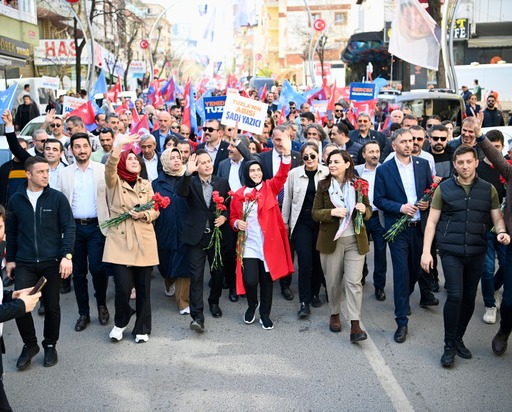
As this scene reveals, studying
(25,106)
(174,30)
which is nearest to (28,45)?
(25,106)

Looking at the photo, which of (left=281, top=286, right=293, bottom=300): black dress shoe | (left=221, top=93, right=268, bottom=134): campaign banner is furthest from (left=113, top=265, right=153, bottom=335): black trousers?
(left=221, top=93, right=268, bottom=134): campaign banner

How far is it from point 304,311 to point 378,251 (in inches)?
50.3

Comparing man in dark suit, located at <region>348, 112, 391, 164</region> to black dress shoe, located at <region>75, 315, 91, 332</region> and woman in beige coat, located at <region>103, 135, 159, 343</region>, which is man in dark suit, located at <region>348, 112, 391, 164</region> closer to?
woman in beige coat, located at <region>103, 135, 159, 343</region>

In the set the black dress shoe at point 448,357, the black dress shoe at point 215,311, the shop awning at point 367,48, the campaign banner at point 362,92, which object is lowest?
the black dress shoe at point 215,311

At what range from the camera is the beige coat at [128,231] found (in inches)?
250

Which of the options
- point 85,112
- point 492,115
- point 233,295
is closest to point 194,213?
point 233,295

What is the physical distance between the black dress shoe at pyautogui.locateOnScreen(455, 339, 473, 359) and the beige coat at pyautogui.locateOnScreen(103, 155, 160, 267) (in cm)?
288

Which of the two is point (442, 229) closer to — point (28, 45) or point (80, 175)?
point (80, 175)

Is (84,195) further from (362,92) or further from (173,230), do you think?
(362,92)

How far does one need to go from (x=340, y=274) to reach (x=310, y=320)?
756mm

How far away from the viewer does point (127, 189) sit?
650 centimetres

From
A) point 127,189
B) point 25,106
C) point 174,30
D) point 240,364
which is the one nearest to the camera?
point 240,364

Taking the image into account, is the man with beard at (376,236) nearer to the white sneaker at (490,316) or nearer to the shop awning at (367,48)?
the white sneaker at (490,316)

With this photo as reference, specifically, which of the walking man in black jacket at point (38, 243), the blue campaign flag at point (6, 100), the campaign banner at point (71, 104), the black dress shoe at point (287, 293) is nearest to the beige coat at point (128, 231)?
the walking man in black jacket at point (38, 243)
